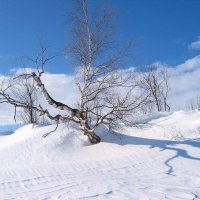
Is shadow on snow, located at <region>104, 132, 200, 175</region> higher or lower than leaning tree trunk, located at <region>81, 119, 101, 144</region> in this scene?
lower

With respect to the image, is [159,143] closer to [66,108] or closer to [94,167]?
[66,108]

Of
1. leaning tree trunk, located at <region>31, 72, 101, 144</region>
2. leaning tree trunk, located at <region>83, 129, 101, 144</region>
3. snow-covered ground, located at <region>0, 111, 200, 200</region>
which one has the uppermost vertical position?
leaning tree trunk, located at <region>31, 72, 101, 144</region>

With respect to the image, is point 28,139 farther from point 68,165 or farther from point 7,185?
point 7,185

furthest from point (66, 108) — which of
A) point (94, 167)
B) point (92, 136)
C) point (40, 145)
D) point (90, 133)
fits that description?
point (94, 167)

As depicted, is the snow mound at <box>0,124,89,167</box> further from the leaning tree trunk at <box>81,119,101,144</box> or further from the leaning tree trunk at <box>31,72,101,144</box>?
the leaning tree trunk at <box>31,72,101,144</box>

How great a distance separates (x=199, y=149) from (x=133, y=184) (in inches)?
190

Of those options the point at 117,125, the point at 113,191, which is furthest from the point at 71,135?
the point at 113,191

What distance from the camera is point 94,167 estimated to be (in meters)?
9.82

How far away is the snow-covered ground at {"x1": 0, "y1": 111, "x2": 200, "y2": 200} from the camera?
692cm

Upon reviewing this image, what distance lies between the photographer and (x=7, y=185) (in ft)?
25.4

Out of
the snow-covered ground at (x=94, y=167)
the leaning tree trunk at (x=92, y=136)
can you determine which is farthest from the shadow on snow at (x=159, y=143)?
the leaning tree trunk at (x=92, y=136)

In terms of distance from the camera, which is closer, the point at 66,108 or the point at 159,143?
the point at 66,108

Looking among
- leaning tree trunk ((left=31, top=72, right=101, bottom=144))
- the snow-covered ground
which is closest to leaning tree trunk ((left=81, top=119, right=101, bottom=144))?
leaning tree trunk ((left=31, top=72, right=101, bottom=144))

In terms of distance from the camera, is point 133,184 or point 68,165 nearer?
point 133,184
